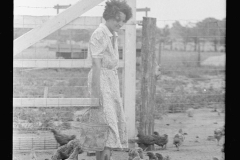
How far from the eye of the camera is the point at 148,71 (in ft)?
26.1

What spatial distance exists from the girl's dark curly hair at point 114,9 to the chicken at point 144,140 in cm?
189

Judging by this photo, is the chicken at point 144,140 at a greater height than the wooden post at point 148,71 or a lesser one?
lesser

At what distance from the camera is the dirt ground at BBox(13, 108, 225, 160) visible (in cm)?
762

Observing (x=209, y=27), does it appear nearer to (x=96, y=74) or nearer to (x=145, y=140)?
(x=145, y=140)

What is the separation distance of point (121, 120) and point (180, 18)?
3.03m

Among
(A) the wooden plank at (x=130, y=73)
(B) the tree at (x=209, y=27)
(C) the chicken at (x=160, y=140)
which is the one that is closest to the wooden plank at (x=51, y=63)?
(A) the wooden plank at (x=130, y=73)

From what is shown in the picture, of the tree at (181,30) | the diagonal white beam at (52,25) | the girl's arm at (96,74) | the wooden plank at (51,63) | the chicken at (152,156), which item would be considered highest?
the tree at (181,30)

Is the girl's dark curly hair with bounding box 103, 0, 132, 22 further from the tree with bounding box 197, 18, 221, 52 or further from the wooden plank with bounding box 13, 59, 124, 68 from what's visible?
the tree with bounding box 197, 18, 221, 52

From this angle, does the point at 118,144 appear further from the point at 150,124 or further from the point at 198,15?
the point at 198,15

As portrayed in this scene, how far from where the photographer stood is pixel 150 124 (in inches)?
321

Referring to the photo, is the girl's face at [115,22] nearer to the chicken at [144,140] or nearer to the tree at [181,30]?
the chicken at [144,140]

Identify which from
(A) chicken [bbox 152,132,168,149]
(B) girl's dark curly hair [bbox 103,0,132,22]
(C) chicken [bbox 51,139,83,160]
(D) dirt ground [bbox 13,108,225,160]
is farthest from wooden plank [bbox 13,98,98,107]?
(A) chicken [bbox 152,132,168,149]

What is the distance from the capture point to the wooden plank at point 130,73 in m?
8.13
